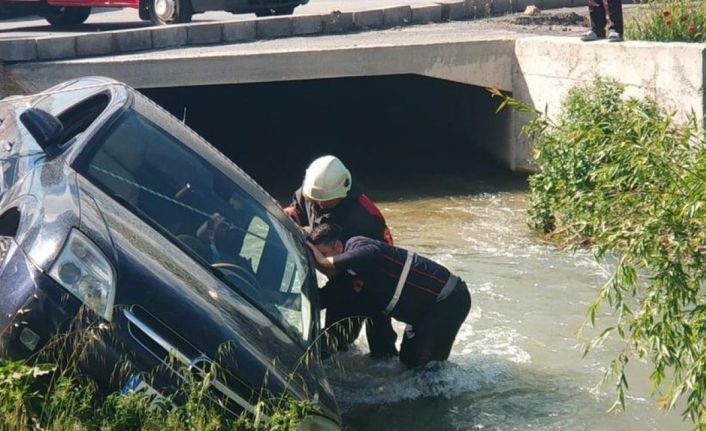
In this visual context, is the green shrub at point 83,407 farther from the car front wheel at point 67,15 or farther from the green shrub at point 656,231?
the car front wheel at point 67,15

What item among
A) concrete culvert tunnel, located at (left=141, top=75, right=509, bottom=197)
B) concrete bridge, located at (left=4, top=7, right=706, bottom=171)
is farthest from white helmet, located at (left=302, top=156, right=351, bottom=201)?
concrete culvert tunnel, located at (left=141, top=75, right=509, bottom=197)

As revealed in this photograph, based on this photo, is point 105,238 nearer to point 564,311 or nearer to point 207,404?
point 207,404

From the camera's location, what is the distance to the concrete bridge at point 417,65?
38.7 ft

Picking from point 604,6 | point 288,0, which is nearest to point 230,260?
point 604,6

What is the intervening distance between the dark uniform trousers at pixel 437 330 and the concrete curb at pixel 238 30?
22.8ft

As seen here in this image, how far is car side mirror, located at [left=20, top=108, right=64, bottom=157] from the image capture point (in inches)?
214

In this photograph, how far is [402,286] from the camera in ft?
21.6

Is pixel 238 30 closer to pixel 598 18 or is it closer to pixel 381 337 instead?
pixel 598 18

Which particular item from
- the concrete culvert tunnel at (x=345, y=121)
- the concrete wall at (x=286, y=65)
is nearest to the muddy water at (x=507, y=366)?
the concrete wall at (x=286, y=65)

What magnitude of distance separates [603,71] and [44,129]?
7.44 m

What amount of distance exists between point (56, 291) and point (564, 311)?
200 inches

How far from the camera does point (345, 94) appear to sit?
55.8 feet

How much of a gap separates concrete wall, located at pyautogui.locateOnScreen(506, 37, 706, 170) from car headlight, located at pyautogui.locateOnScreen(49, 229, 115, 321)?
5036mm

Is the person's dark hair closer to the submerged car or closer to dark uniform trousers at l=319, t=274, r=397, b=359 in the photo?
dark uniform trousers at l=319, t=274, r=397, b=359
